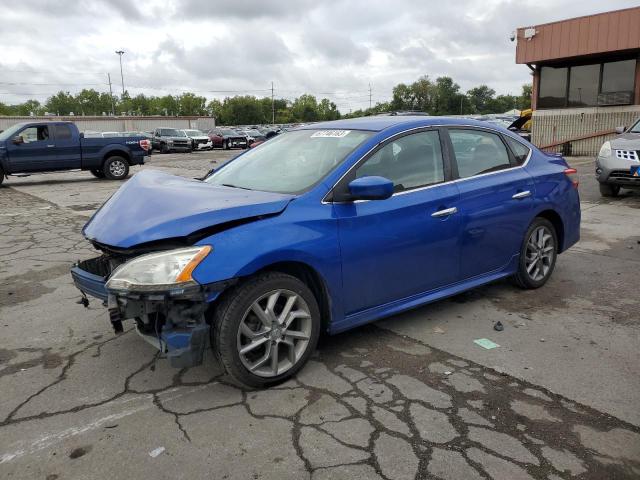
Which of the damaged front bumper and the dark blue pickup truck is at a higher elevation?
the dark blue pickup truck

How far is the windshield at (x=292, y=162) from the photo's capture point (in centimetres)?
368

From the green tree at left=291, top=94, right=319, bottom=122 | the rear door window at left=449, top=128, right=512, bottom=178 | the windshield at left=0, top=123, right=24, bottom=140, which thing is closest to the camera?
the rear door window at left=449, top=128, right=512, bottom=178

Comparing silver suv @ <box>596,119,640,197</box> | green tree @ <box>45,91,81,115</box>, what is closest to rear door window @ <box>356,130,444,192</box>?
silver suv @ <box>596,119,640,197</box>

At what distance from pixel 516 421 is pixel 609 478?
0.53 meters

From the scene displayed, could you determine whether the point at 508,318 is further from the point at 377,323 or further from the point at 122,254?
the point at 122,254

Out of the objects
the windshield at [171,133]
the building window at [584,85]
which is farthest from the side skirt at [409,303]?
the windshield at [171,133]

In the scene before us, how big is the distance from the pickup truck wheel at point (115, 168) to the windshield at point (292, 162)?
12671 mm

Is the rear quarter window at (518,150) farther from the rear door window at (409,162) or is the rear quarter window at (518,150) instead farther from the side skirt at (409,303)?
the rear door window at (409,162)

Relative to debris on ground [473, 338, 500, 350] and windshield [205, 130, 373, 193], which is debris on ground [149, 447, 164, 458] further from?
debris on ground [473, 338, 500, 350]

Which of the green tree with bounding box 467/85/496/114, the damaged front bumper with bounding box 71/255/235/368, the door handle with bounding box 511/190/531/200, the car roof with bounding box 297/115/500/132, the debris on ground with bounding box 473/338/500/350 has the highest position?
the green tree with bounding box 467/85/496/114

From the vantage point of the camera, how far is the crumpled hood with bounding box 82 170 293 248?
3.00 metres

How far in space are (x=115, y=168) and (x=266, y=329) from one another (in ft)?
47.2

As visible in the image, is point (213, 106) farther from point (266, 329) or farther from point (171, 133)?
point (266, 329)

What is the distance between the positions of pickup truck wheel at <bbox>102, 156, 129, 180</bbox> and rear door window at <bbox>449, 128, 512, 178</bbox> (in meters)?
13.7
